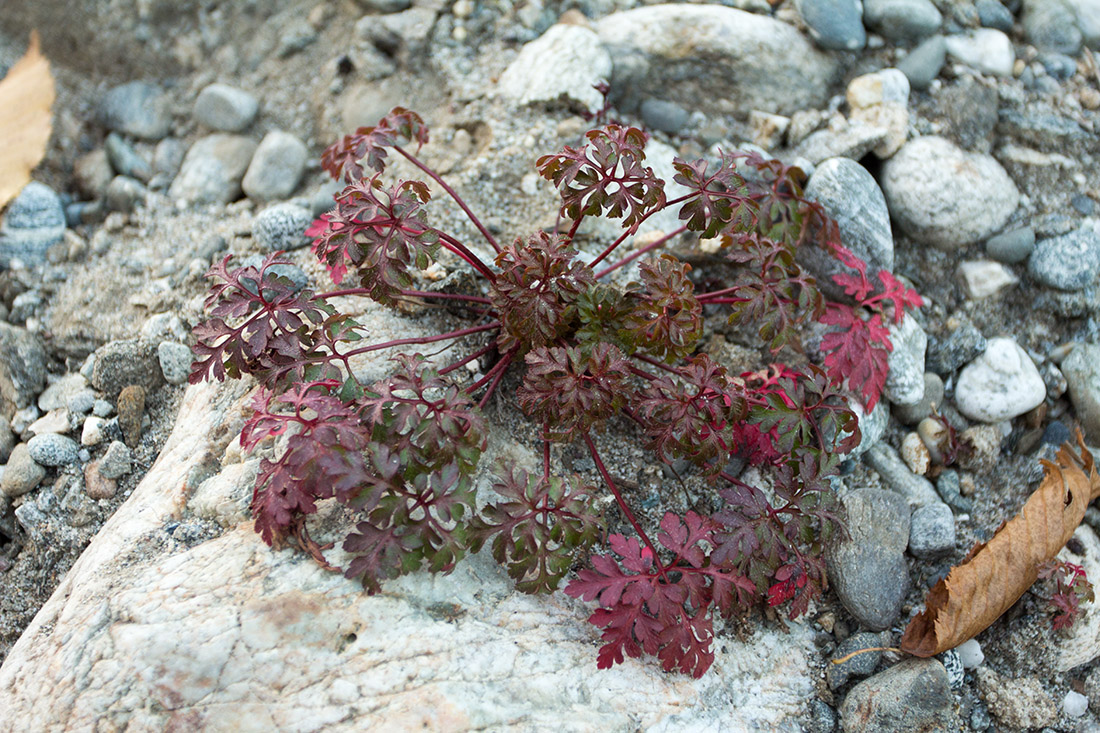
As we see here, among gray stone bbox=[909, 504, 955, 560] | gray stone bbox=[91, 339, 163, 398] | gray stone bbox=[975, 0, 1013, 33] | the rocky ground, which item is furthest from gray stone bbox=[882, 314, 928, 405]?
gray stone bbox=[91, 339, 163, 398]

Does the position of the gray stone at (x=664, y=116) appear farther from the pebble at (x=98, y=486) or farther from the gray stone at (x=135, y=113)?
the pebble at (x=98, y=486)

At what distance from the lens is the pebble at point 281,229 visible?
3465mm

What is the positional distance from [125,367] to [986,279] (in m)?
3.75

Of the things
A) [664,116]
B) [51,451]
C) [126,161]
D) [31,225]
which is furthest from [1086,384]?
[31,225]

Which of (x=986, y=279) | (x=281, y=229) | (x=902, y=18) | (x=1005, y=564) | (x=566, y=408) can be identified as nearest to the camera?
(x=566, y=408)

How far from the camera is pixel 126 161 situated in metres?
4.09

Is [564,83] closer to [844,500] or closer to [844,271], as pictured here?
[844,271]

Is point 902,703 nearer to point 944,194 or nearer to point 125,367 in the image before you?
point 944,194

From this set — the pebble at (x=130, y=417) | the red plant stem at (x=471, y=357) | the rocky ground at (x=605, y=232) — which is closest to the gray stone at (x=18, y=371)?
the rocky ground at (x=605, y=232)

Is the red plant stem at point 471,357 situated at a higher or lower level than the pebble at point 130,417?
lower

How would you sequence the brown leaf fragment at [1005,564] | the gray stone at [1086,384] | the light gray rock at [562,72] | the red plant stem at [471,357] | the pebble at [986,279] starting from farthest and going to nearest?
the light gray rock at [562,72]
the pebble at [986,279]
the gray stone at [1086,384]
the red plant stem at [471,357]
the brown leaf fragment at [1005,564]

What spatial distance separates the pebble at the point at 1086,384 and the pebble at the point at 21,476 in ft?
13.8

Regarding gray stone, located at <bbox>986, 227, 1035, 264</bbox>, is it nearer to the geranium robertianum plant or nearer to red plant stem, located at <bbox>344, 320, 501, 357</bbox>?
the geranium robertianum plant

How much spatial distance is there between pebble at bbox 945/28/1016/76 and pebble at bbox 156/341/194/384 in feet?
13.1
